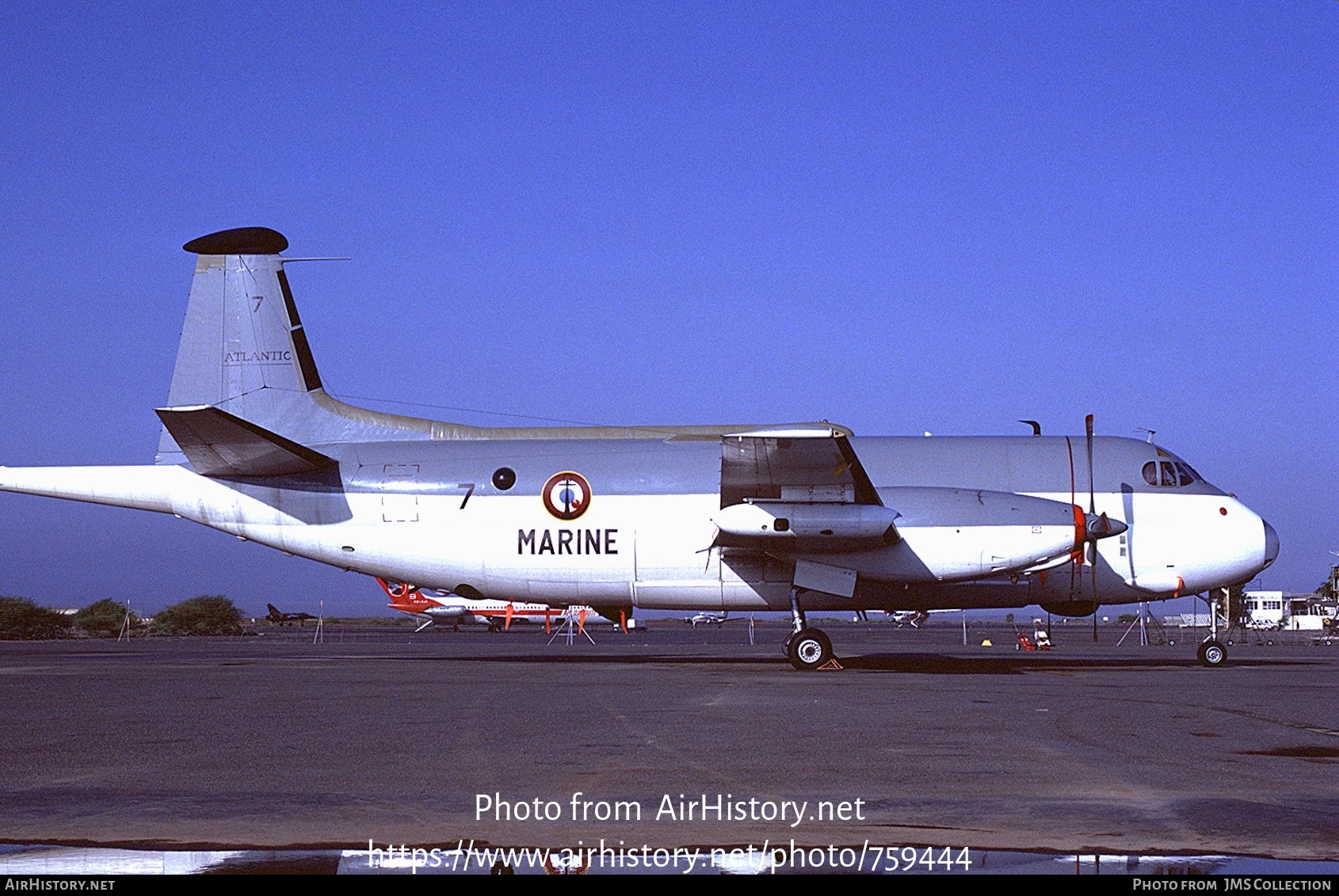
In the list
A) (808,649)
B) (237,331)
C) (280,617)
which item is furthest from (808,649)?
(280,617)

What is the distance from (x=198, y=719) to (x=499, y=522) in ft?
34.2

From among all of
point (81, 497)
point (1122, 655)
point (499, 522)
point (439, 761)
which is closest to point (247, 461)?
point (81, 497)

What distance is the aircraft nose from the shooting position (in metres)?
22.5

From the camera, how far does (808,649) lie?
21219mm

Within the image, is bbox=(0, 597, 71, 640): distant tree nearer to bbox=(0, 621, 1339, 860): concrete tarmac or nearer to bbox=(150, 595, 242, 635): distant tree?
bbox=(150, 595, 242, 635): distant tree

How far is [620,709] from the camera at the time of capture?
13.5 meters

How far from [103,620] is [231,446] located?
139ft

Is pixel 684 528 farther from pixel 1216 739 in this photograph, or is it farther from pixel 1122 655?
pixel 1122 655

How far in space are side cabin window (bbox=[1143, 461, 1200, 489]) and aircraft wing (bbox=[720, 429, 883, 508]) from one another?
18.7 feet

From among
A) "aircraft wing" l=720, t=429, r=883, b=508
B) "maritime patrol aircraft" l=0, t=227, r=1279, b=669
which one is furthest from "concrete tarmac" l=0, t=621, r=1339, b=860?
"aircraft wing" l=720, t=429, r=883, b=508

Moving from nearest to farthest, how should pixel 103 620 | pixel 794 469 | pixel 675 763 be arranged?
pixel 675 763
pixel 794 469
pixel 103 620

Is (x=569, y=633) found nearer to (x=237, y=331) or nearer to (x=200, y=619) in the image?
(x=237, y=331)

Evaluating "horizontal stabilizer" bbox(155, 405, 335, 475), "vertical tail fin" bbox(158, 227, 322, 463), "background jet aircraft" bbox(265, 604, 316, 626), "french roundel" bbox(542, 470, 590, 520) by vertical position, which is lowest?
"background jet aircraft" bbox(265, 604, 316, 626)

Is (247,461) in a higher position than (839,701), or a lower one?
higher
